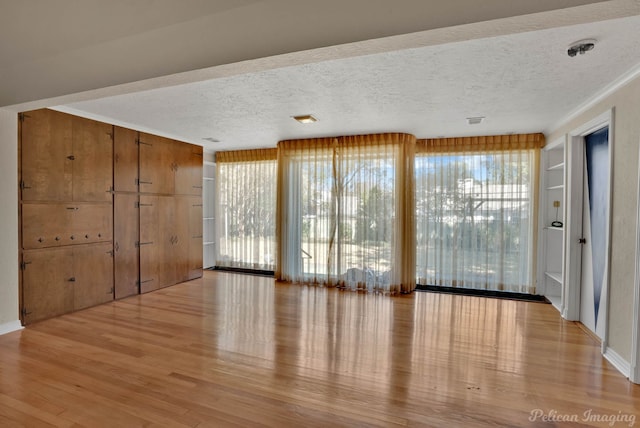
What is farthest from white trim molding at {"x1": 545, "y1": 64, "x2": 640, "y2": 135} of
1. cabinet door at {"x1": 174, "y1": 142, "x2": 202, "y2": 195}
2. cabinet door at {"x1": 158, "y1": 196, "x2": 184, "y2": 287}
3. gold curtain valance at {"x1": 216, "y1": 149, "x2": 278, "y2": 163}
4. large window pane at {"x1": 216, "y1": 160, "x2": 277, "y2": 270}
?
cabinet door at {"x1": 158, "y1": 196, "x2": 184, "y2": 287}

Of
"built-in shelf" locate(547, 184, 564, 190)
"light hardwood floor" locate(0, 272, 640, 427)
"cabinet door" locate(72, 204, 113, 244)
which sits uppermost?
"built-in shelf" locate(547, 184, 564, 190)

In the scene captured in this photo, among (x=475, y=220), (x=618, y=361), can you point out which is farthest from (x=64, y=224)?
(x=618, y=361)

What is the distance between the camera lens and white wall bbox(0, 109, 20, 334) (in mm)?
3092

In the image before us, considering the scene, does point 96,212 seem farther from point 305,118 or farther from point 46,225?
point 305,118

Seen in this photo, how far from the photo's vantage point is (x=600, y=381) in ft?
7.90

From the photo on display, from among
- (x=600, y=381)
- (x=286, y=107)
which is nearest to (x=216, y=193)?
(x=286, y=107)

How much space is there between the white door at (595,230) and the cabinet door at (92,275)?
5.79 meters

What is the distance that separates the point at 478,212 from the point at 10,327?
6.08 meters

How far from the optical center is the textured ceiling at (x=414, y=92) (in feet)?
7.28

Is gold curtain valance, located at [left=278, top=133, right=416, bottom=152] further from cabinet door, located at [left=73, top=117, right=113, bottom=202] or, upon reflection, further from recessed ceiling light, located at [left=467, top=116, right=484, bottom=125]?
cabinet door, located at [left=73, top=117, right=113, bottom=202]

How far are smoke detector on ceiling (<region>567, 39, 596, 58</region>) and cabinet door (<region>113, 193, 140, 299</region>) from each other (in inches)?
205

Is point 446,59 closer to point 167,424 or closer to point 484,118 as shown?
point 484,118

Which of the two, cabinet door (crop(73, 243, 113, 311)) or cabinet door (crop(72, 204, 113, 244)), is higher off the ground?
cabinet door (crop(72, 204, 113, 244))

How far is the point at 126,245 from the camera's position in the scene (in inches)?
179
